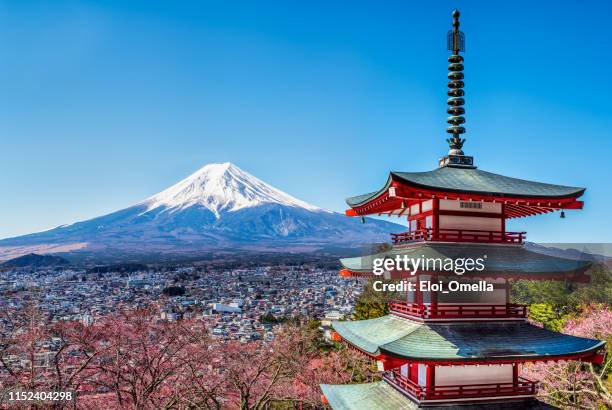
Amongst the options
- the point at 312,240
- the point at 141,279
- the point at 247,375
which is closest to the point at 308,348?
the point at 247,375

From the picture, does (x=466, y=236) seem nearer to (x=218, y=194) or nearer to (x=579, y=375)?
(x=579, y=375)

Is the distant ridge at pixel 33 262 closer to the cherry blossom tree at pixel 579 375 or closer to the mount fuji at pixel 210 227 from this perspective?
the mount fuji at pixel 210 227

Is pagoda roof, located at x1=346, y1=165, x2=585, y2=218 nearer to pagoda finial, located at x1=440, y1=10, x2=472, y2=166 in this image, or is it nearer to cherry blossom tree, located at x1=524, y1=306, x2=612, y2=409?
pagoda finial, located at x1=440, y1=10, x2=472, y2=166

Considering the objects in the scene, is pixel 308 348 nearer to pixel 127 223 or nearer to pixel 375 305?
pixel 375 305

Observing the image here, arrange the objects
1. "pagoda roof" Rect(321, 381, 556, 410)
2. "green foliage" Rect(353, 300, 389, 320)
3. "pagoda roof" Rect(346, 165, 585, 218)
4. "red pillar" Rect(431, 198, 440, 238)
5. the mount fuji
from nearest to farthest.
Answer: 1. "pagoda roof" Rect(346, 165, 585, 218)
2. "pagoda roof" Rect(321, 381, 556, 410)
3. "red pillar" Rect(431, 198, 440, 238)
4. "green foliage" Rect(353, 300, 389, 320)
5. the mount fuji

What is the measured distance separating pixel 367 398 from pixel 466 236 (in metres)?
4.37

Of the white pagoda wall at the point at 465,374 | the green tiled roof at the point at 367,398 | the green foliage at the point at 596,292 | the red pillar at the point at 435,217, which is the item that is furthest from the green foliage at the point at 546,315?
the red pillar at the point at 435,217

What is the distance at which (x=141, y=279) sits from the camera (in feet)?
210

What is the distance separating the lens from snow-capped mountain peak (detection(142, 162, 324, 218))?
134875 mm

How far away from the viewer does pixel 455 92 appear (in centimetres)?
1204

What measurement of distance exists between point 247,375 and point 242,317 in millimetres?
23136

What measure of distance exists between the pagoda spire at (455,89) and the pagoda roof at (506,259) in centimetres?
262

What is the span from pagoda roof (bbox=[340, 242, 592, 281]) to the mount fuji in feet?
280

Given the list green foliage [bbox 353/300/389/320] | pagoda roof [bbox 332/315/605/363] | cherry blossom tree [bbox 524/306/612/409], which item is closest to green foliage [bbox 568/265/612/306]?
cherry blossom tree [bbox 524/306/612/409]
